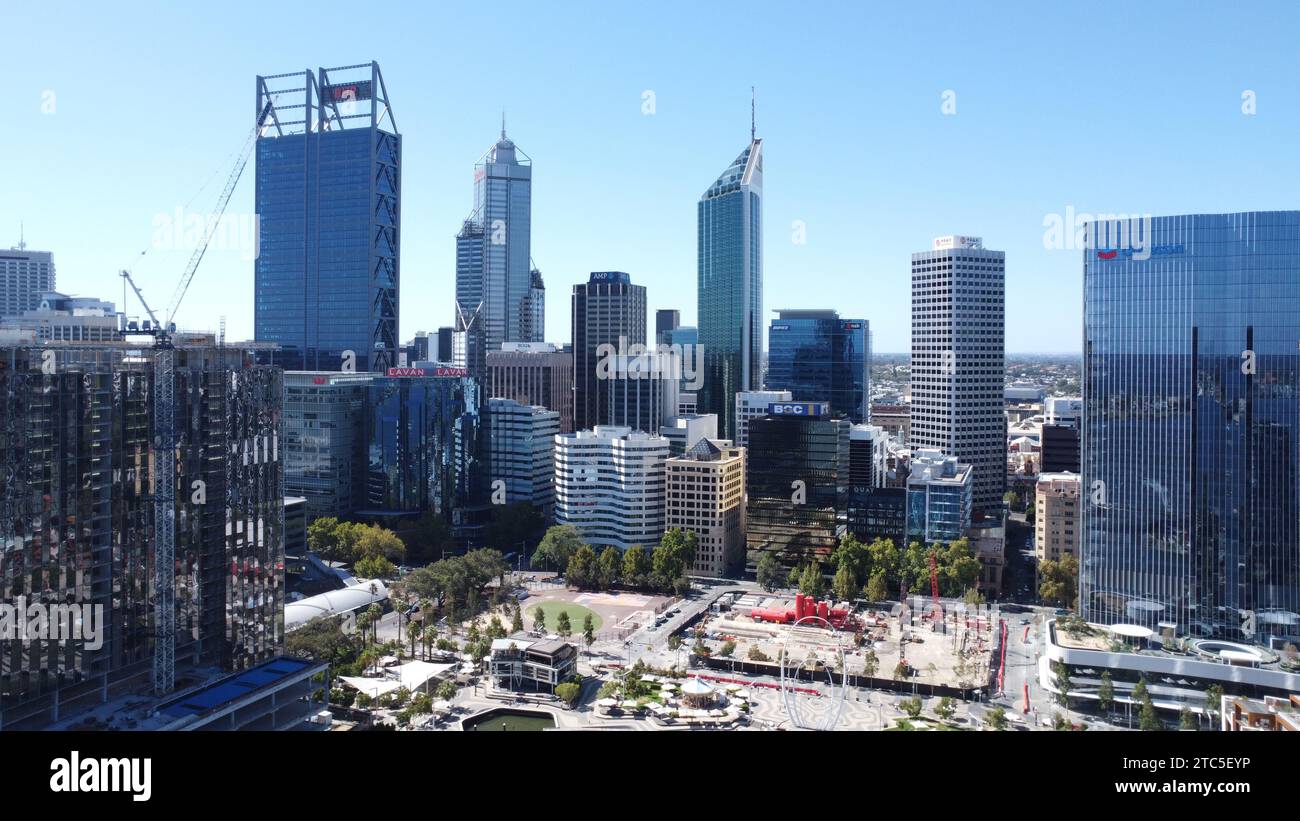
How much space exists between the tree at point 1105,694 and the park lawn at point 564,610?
48.4 ft

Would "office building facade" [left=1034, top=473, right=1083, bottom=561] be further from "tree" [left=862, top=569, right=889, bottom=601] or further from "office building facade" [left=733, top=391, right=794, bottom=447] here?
"office building facade" [left=733, top=391, right=794, bottom=447]

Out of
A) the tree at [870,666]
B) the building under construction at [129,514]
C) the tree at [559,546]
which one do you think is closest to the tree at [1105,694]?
the tree at [870,666]

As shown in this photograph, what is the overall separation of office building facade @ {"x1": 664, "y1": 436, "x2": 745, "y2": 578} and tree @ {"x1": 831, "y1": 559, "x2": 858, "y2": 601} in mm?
6324

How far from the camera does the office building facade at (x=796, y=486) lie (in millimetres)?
40312

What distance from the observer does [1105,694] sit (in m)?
23.8

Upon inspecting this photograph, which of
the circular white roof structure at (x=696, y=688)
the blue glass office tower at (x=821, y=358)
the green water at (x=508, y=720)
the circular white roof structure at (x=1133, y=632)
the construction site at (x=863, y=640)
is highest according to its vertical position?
the blue glass office tower at (x=821, y=358)

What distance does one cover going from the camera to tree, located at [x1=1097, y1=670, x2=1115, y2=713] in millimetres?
23859

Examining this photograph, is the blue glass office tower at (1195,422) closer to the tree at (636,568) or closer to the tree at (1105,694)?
the tree at (1105,694)
